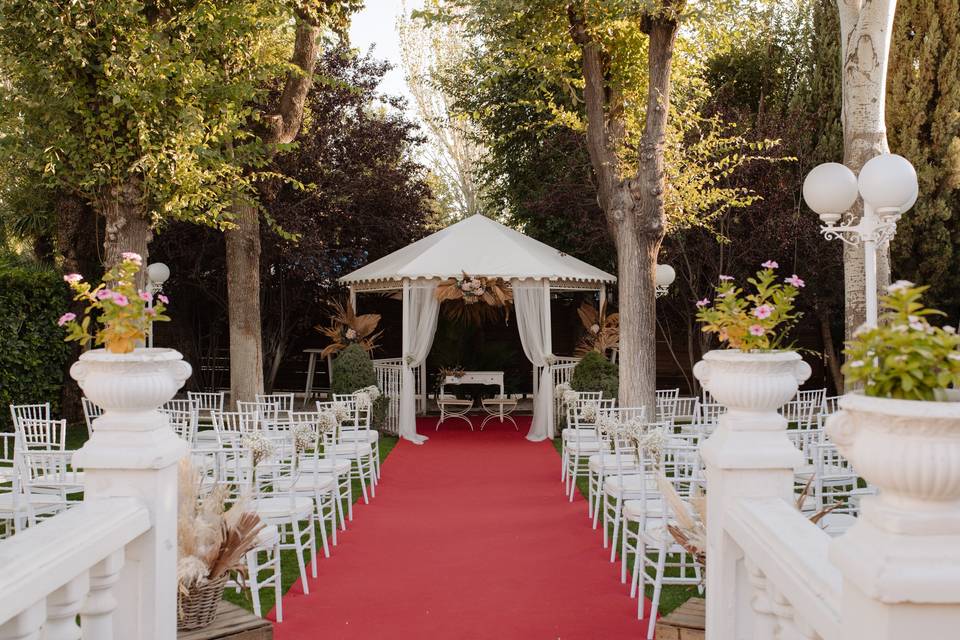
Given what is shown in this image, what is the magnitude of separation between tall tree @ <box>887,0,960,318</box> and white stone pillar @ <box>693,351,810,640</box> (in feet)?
39.9

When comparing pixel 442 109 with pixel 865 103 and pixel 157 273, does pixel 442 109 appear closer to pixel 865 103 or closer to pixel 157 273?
pixel 157 273

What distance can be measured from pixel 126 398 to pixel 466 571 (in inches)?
150

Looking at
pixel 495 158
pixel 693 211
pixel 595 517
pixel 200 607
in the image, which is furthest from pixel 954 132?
pixel 200 607

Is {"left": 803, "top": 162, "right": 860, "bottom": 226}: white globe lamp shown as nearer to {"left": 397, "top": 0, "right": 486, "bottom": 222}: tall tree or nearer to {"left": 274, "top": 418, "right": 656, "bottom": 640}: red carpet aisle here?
{"left": 274, "top": 418, "right": 656, "bottom": 640}: red carpet aisle

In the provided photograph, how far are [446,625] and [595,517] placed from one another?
2.60 m

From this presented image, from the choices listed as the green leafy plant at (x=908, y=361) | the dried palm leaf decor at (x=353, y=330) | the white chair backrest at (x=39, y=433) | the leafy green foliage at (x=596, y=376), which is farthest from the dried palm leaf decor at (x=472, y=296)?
the green leafy plant at (x=908, y=361)

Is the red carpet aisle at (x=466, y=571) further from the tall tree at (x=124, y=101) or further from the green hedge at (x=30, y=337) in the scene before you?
the green hedge at (x=30, y=337)

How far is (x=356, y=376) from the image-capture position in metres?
12.7

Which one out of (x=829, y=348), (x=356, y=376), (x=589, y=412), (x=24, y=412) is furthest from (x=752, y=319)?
(x=829, y=348)

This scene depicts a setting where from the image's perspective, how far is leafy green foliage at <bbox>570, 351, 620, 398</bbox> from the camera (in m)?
12.5

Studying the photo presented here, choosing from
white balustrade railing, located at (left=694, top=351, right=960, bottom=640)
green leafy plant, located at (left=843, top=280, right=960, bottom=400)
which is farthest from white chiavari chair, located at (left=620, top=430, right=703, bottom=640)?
green leafy plant, located at (left=843, top=280, right=960, bottom=400)

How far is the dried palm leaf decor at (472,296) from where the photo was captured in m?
13.3

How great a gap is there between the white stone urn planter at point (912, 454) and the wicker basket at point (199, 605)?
105 inches

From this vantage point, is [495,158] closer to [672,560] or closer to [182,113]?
[182,113]
